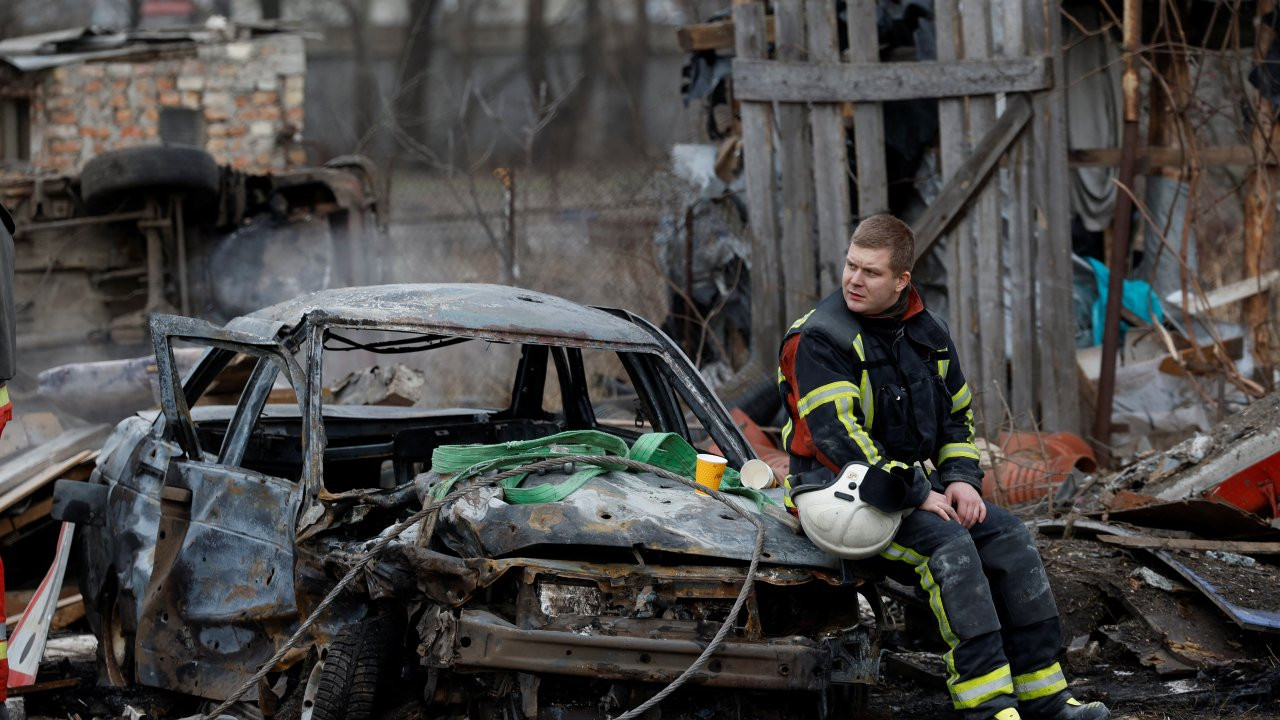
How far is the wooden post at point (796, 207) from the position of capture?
9.16 m

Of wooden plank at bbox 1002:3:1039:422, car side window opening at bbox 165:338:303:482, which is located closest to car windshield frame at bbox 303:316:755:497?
car side window opening at bbox 165:338:303:482

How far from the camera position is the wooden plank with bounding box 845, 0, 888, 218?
8.84 metres

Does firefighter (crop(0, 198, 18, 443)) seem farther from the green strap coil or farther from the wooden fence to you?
the wooden fence

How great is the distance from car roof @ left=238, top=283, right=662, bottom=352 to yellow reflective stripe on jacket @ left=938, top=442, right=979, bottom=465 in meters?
1.37

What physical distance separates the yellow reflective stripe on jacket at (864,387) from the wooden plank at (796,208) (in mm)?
4646

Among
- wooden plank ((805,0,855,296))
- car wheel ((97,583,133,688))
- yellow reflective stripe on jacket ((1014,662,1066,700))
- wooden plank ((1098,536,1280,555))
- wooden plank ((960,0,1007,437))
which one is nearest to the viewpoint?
yellow reflective stripe on jacket ((1014,662,1066,700))

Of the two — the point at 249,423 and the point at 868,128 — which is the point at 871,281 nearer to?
the point at 249,423

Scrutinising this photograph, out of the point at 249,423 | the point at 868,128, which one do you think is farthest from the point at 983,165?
the point at 249,423

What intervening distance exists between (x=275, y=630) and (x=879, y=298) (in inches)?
91.0

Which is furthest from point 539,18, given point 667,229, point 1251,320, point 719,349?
point 1251,320

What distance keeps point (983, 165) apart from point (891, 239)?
435 cm

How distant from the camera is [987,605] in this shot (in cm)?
425

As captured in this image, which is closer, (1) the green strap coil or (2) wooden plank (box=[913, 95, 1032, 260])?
(1) the green strap coil

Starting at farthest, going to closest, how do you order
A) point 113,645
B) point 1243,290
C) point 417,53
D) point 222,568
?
point 417,53 < point 1243,290 < point 113,645 < point 222,568
